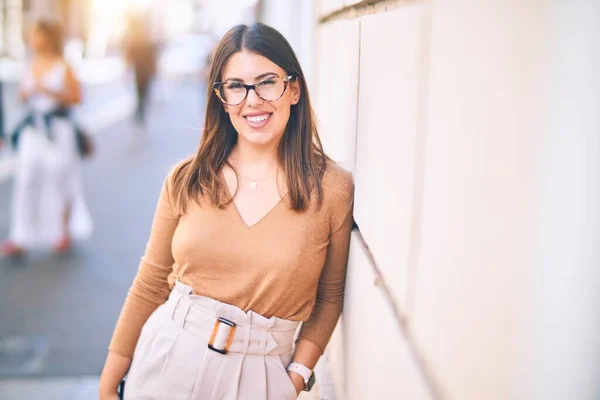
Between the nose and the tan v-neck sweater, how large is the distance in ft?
0.97

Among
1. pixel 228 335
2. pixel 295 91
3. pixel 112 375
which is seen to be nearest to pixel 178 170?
pixel 295 91

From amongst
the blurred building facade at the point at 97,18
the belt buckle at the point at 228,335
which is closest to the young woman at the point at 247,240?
the belt buckle at the point at 228,335

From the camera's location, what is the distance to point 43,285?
5422 mm

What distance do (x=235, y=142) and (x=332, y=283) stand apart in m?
0.55

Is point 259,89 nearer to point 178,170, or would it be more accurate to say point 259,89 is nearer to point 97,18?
point 178,170

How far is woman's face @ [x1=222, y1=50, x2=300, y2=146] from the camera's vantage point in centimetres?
202

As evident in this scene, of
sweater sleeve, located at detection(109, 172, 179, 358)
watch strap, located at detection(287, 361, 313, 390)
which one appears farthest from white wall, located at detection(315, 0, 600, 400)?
sweater sleeve, located at detection(109, 172, 179, 358)

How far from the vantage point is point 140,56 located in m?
13.1

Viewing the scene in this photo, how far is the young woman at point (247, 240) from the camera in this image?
1.95m

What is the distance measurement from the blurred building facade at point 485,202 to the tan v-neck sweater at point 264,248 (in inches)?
10.4

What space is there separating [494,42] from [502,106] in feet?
0.30

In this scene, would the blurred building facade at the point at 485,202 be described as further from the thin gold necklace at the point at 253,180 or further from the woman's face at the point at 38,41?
the woman's face at the point at 38,41

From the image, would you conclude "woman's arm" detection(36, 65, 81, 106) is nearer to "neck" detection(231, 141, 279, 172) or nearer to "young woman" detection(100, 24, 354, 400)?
"young woman" detection(100, 24, 354, 400)

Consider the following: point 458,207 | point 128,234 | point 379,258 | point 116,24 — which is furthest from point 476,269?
point 116,24
